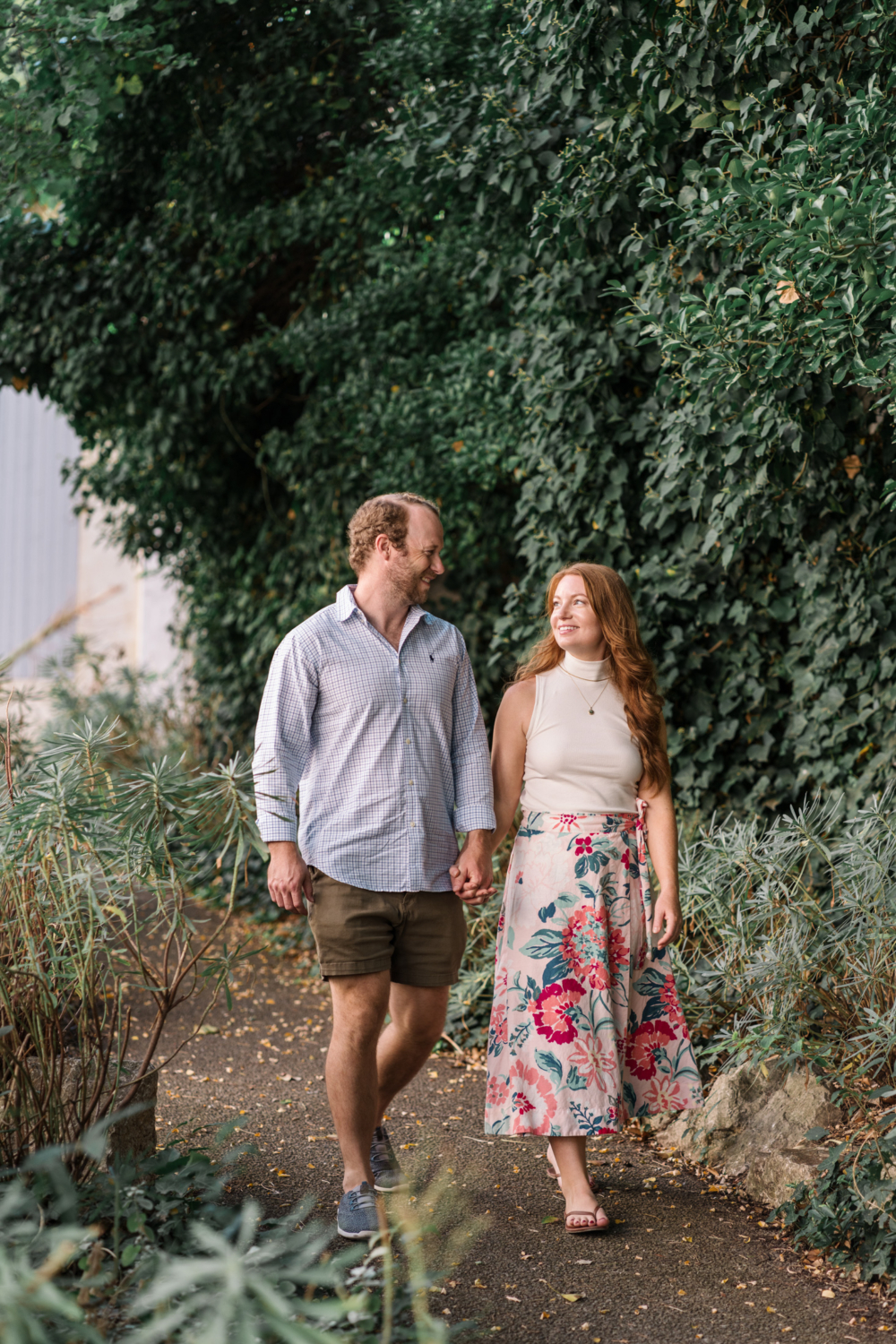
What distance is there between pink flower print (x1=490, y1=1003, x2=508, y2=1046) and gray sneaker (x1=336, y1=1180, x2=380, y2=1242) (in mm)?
494

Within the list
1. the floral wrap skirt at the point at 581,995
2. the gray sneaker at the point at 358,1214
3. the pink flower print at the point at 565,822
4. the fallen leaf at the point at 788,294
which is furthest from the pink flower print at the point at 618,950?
the fallen leaf at the point at 788,294

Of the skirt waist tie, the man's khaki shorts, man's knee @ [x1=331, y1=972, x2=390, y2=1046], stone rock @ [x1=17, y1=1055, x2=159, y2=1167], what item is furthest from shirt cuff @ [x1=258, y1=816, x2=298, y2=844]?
the skirt waist tie

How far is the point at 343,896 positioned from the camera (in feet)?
9.57

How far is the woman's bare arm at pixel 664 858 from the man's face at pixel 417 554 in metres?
0.79

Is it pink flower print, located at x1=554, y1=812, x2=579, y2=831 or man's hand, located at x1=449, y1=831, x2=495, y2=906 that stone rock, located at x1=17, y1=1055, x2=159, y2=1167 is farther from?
pink flower print, located at x1=554, y1=812, x2=579, y2=831

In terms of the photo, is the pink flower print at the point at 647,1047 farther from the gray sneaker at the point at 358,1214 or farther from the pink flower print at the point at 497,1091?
the gray sneaker at the point at 358,1214

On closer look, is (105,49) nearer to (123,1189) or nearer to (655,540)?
(655,540)

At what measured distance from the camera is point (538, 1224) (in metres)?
3.04

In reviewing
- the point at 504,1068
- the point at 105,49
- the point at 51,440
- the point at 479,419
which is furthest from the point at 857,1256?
the point at 51,440

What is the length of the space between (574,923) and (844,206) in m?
1.95

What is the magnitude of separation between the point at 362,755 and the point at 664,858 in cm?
85

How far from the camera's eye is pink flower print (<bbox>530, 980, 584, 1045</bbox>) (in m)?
3.02

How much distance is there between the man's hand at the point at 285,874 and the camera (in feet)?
9.34

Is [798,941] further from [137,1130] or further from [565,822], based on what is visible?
[137,1130]
